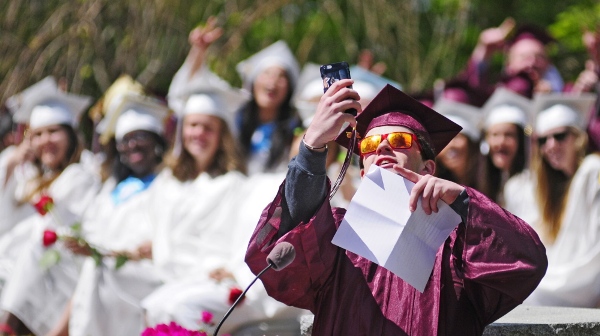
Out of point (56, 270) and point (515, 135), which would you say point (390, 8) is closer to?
point (515, 135)

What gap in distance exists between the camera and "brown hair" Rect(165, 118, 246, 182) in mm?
6906

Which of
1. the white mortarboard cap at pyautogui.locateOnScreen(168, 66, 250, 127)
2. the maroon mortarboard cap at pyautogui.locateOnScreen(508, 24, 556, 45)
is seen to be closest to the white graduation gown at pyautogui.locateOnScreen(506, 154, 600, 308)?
the maroon mortarboard cap at pyautogui.locateOnScreen(508, 24, 556, 45)

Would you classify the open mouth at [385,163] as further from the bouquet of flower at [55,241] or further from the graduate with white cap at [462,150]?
the bouquet of flower at [55,241]

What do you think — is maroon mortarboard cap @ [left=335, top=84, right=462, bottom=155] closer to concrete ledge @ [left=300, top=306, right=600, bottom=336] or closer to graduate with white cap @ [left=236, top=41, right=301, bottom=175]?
concrete ledge @ [left=300, top=306, right=600, bottom=336]

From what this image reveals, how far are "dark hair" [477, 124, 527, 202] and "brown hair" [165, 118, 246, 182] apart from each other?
1637mm

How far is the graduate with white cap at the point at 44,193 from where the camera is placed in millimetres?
6703

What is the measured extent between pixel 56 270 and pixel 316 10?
4935 millimetres

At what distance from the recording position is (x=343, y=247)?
293 cm

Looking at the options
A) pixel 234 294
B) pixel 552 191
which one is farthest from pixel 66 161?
pixel 552 191

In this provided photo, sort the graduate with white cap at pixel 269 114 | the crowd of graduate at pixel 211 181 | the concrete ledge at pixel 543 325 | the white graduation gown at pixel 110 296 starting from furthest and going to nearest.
Answer: the graduate with white cap at pixel 269 114 → the white graduation gown at pixel 110 296 → the crowd of graduate at pixel 211 181 → the concrete ledge at pixel 543 325

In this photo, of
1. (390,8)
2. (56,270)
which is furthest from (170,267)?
(390,8)

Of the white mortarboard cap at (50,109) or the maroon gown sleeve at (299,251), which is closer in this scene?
the maroon gown sleeve at (299,251)

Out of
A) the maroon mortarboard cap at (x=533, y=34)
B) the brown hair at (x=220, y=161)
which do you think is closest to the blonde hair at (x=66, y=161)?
the brown hair at (x=220, y=161)

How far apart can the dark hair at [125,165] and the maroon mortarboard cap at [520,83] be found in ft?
8.50
